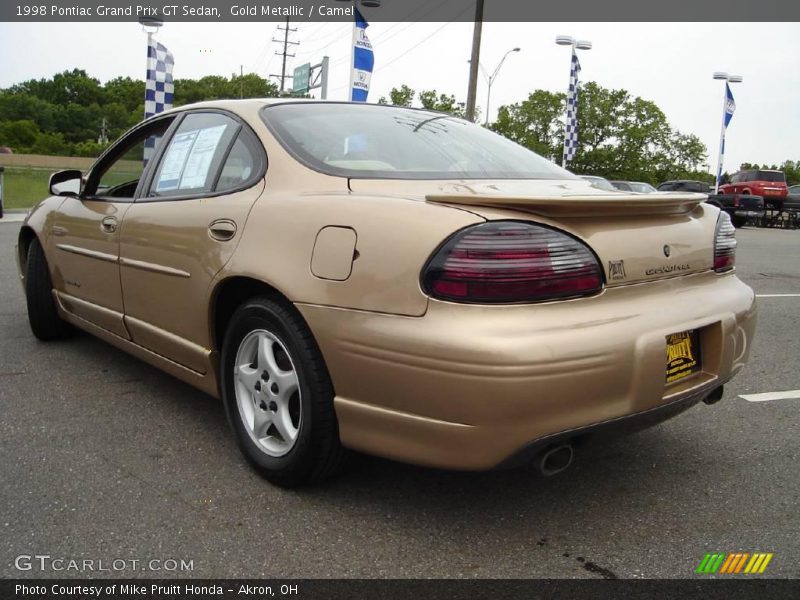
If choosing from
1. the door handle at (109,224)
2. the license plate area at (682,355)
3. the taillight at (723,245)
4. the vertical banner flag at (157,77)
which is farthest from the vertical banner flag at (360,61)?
the license plate area at (682,355)

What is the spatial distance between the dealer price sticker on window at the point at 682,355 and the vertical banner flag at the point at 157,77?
12426mm

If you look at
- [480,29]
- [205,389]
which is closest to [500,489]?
[205,389]

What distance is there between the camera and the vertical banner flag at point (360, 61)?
1225 centimetres

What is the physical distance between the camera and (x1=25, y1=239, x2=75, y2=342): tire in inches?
167

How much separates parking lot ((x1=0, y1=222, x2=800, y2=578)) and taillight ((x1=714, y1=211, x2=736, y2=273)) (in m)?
0.78

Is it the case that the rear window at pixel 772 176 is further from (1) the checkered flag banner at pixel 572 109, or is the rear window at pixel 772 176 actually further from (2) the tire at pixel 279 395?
(2) the tire at pixel 279 395

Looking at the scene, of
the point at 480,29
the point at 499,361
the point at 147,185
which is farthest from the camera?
the point at 480,29

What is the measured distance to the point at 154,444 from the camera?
9.46ft

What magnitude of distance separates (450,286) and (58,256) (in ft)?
9.46

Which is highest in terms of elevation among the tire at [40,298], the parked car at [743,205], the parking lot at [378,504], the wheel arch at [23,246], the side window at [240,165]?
the parked car at [743,205]

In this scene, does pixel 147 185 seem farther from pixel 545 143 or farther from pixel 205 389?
pixel 545 143

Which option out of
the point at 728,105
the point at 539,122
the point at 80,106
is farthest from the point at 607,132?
the point at 80,106

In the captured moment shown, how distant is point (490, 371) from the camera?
189cm

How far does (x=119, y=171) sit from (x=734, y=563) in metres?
3.40
